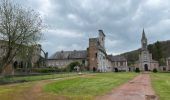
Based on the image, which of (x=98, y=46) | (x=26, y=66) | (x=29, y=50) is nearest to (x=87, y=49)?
(x=98, y=46)

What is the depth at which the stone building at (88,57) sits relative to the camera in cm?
10762

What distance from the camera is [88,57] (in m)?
110

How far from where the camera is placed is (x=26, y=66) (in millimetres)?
80812

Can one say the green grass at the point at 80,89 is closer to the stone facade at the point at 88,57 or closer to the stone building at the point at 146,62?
the stone facade at the point at 88,57

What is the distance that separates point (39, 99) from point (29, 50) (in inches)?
1060

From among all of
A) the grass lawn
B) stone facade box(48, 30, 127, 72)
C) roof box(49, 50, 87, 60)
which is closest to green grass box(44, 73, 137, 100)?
the grass lawn

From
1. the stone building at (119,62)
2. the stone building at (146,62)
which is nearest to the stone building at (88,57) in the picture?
the stone building at (119,62)

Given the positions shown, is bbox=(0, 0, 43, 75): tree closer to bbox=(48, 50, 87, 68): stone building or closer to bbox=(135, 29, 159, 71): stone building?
bbox=(48, 50, 87, 68): stone building

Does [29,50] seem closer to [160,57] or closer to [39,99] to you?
[39,99]

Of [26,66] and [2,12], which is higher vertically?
[2,12]

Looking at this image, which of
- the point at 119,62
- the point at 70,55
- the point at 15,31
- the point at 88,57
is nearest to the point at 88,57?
the point at 88,57

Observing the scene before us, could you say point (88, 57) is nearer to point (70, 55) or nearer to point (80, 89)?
point (70, 55)

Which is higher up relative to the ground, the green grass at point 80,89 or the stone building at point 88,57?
the stone building at point 88,57

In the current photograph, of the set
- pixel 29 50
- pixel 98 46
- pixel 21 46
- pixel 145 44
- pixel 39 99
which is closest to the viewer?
pixel 39 99
